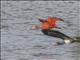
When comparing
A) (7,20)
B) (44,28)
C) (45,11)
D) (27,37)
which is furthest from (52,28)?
(45,11)

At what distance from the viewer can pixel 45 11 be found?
12.9 feet

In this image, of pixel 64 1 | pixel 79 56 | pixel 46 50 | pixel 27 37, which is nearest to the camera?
pixel 79 56

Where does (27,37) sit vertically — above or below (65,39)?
below

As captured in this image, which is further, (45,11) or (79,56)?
(45,11)

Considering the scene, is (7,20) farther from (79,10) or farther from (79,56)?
(79,56)

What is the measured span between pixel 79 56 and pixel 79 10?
8.38 ft

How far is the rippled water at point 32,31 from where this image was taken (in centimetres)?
239

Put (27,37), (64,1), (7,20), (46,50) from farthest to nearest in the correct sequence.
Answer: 1. (64,1)
2. (7,20)
3. (27,37)
4. (46,50)

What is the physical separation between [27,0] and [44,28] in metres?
3.21

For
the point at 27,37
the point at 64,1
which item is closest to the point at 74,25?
the point at 27,37

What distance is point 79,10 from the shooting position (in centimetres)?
410

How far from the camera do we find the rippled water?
2.39 meters

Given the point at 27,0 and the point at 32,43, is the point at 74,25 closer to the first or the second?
the point at 32,43

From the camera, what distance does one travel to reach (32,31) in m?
2.97
